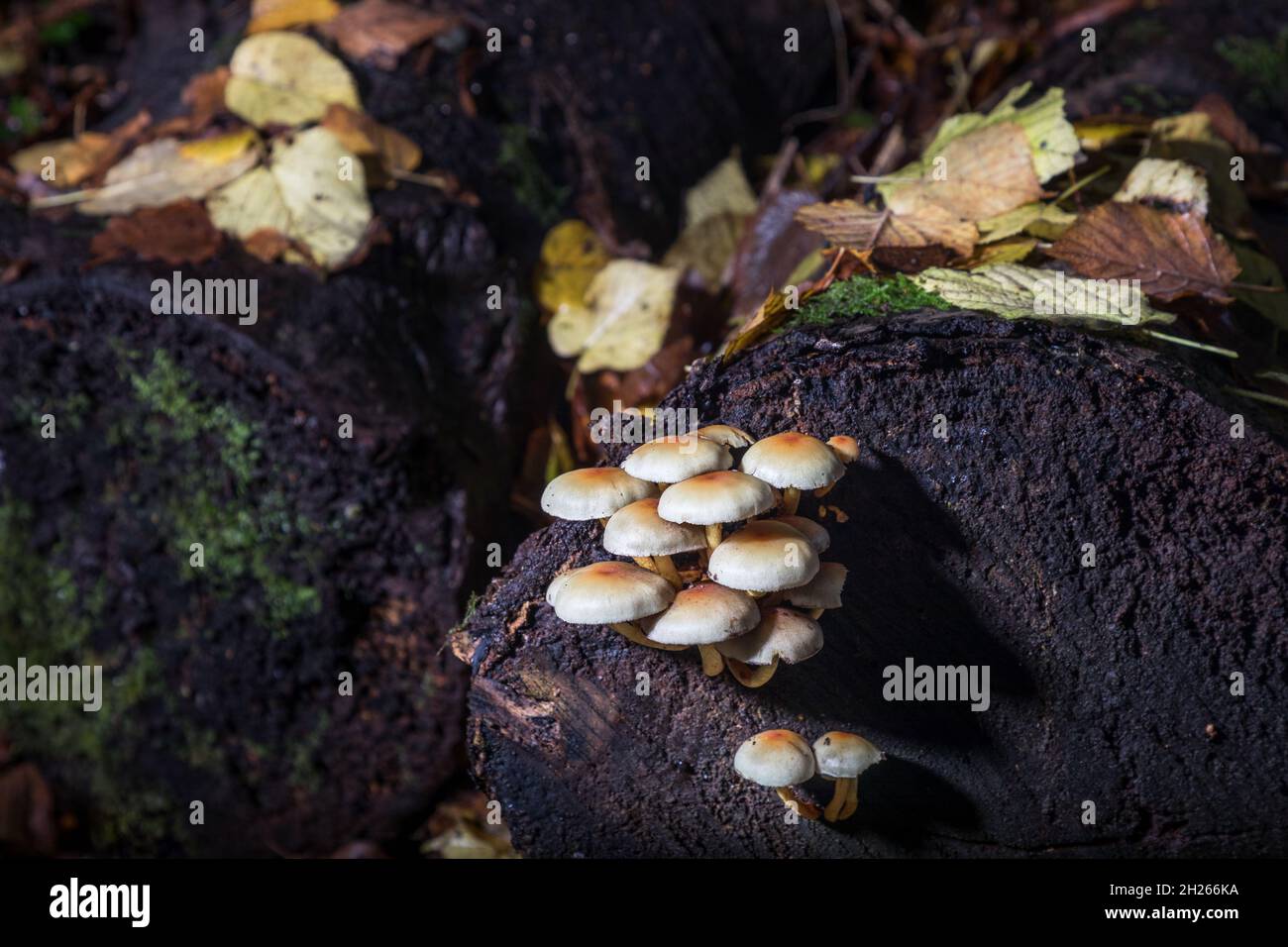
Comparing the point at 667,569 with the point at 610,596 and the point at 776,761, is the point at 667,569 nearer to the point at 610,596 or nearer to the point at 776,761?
the point at 610,596

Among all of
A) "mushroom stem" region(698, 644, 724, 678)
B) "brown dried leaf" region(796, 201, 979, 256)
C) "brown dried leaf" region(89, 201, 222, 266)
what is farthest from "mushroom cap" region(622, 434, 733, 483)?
"brown dried leaf" region(89, 201, 222, 266)

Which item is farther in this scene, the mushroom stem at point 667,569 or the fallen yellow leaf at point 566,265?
the fallen yellow leaf at point 566,265

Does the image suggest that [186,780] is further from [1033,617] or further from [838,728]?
[1033,617]

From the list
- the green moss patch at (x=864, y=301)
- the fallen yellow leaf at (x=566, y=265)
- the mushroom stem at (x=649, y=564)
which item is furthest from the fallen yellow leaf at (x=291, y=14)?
the mushroom stem at (x=649, y=564)

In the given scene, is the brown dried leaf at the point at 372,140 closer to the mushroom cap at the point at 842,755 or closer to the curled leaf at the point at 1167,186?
the curled leaf at the point at 1167,186

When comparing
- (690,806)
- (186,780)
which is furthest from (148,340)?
(690,806)

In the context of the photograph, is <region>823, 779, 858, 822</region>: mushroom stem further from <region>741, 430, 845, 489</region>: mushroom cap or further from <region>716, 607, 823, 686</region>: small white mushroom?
<region>741, 430, 845, 489</region>: mushroom cap
